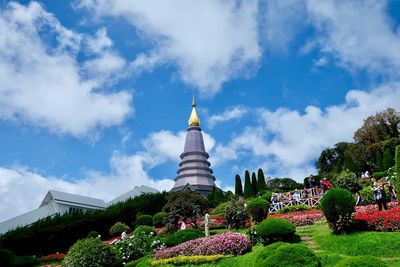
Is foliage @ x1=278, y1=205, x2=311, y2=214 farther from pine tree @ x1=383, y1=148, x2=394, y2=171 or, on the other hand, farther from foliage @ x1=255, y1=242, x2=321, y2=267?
pine tree @ x1=383, y1=148, x2=394, y2=171

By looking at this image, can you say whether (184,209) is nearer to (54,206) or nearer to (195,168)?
(54,206)

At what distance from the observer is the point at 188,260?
19.0 metres

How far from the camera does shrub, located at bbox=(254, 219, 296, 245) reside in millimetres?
19109

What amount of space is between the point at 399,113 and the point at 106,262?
51.0m

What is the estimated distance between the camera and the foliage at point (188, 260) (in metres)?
18.5

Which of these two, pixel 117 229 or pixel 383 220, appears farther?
pixel 117 229

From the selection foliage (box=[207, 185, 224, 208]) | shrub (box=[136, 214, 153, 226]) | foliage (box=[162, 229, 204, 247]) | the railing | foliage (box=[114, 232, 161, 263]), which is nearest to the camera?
foliage (box=[162, 229, 204, 247])

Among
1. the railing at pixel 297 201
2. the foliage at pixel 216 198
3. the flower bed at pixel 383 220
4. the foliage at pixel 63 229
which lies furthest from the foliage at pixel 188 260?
the foliage at pixel 216 198

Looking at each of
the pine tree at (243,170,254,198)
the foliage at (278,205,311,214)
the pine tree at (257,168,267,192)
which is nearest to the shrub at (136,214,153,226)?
the foliage at (278,205,311,214)

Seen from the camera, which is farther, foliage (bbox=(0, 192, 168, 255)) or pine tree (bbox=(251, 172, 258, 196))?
pine tree (bbox=(251, 172, 258, 196))

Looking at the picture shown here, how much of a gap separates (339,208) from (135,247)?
10987 millimetres

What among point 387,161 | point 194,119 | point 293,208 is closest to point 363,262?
point 293,208

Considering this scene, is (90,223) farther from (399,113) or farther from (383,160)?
(399,113)

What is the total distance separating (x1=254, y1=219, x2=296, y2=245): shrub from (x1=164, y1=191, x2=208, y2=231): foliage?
11.4 m
